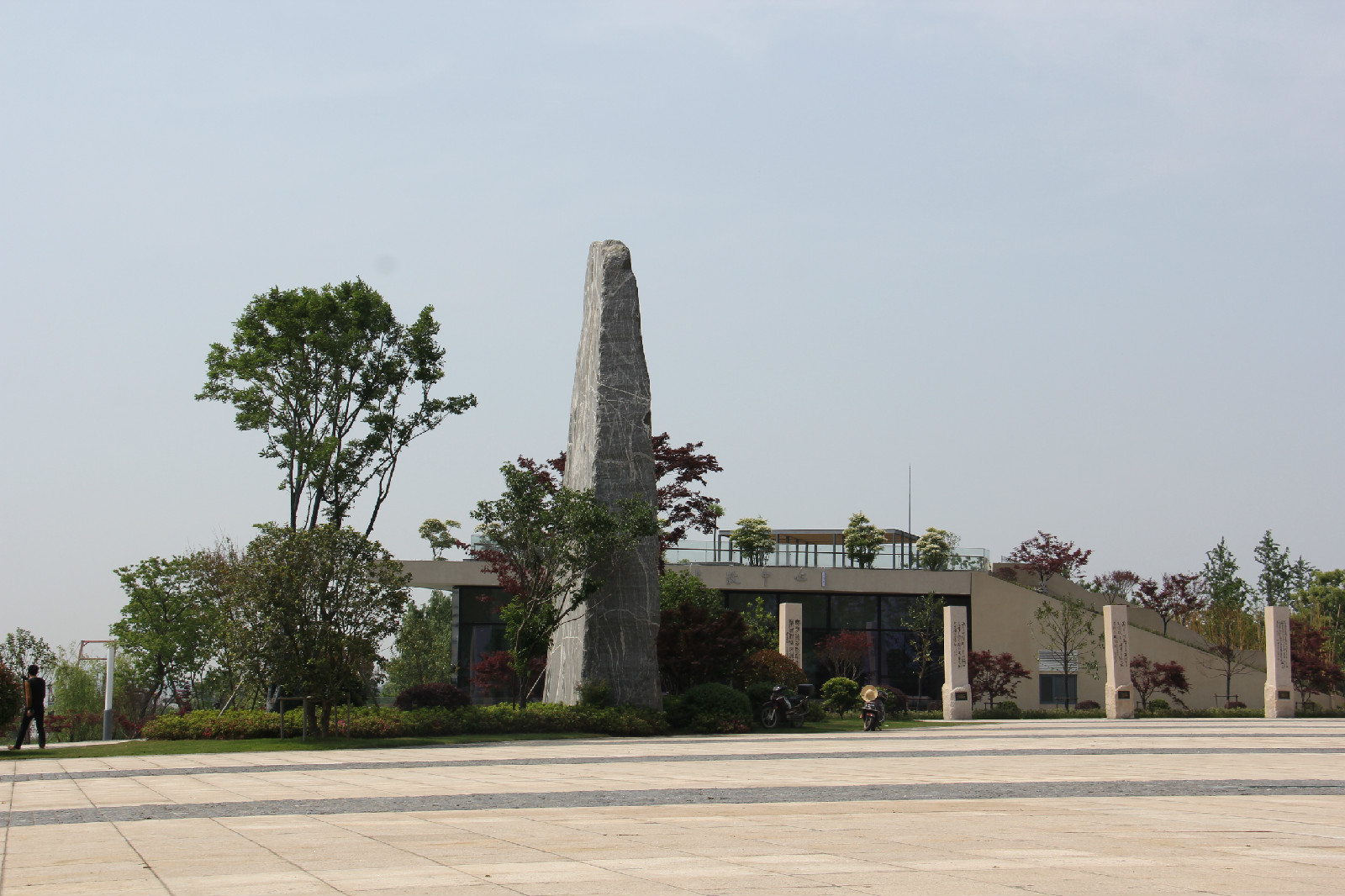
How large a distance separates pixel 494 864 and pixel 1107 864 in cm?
307

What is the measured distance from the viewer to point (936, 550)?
42094 millimetres

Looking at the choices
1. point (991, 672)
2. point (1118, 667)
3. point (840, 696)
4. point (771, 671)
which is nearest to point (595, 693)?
point (771, 671)

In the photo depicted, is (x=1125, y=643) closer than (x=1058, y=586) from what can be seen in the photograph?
Yes

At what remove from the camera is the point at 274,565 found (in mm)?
18750

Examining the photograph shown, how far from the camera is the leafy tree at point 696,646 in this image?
2583cm

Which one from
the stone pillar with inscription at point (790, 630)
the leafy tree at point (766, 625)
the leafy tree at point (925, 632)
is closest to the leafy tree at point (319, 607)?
the leafy tree at point (766, 625)

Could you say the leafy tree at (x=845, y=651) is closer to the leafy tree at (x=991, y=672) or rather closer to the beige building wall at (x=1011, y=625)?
the beige building wall at (x=1011, y=625)

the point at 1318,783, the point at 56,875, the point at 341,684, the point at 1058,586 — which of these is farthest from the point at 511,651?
the point at 1058,586

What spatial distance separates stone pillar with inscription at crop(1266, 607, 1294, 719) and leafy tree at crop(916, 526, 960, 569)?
1048 centimetres

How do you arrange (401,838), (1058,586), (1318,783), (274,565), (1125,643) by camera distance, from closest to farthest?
(401,838) < (1318,783) < (274,565) < (1125,643) < (1058,586)

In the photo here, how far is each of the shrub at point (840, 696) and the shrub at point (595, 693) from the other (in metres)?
7.94

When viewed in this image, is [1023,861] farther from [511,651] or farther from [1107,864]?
[511,651]

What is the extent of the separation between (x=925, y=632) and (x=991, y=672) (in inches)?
127

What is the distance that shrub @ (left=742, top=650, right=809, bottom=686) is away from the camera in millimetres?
27328
